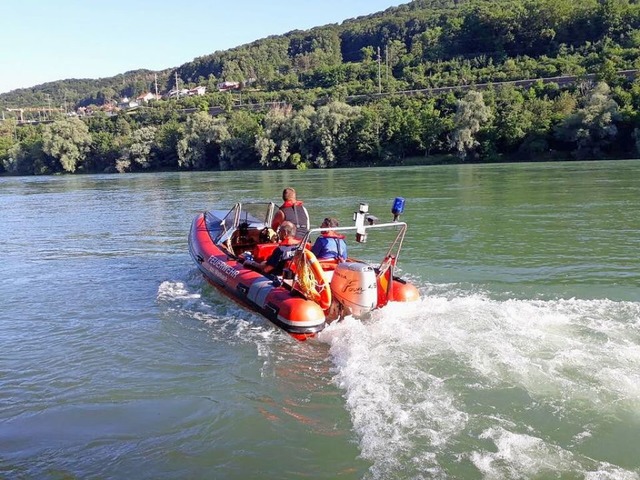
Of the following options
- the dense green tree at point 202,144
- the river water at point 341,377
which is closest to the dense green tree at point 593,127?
the dense green tree at point 202,144

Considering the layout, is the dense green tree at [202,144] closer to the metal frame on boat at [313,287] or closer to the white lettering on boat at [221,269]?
the white lettering on boat at [221,269]

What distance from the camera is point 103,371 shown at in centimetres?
690

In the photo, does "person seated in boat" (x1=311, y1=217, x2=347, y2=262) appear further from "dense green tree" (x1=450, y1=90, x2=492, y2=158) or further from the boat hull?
"dense green tree" (x1=450, y1=90, x2=492, y2=158)

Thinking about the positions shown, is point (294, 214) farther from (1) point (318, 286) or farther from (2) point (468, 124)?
(2) point (468, 124)

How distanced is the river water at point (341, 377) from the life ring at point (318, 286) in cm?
37

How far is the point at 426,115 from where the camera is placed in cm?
5875

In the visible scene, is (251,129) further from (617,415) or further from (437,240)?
(617,415)

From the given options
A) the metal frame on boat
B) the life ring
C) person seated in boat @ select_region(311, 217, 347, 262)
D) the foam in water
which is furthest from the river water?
person seated in boat @ select_region(311, 217, 347, 262)

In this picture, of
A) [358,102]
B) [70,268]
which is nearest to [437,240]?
[70,268]

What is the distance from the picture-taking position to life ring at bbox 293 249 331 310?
7633mm

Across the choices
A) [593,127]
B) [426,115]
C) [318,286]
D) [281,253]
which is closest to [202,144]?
[426,115]

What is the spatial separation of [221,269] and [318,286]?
8.38 feet

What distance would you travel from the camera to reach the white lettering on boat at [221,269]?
366 inches

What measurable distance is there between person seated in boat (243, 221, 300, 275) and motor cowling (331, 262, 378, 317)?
58.8 inches
